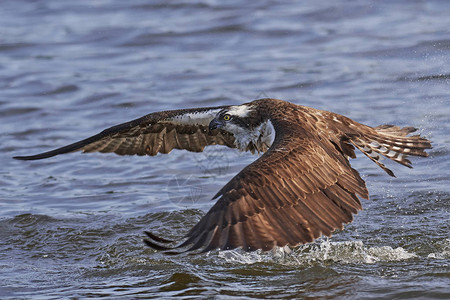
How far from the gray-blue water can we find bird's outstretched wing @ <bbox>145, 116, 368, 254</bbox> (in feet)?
2.34

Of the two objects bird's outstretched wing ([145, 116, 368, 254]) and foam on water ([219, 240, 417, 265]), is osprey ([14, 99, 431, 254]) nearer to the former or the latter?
bird's outstretched wing ([145, 116, 368, 254])

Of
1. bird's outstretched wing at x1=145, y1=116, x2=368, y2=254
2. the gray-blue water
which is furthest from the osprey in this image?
the gray-blue water

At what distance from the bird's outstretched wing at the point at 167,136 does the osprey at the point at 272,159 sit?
0.01 m

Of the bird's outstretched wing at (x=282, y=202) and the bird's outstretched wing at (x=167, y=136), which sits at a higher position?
the bird's outstretched wing at (x=167, y=136)

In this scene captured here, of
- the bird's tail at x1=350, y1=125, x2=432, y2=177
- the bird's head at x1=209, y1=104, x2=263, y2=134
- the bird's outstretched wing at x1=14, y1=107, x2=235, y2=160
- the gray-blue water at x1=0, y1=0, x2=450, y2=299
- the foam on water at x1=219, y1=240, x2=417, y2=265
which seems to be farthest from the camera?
the bird's outstretched wing at x1=14, y1=107, x2=235, y2=160

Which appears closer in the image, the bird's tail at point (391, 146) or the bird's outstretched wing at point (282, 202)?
the bird's outstretched wing at point (282, 202)

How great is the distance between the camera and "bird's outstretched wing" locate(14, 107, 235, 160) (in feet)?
25.5

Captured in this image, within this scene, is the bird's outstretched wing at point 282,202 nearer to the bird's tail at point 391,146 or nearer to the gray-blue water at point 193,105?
the bird's tail at point 391,146

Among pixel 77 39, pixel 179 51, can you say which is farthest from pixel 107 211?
pixel 77 39

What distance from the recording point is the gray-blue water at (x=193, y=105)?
6.58 meters

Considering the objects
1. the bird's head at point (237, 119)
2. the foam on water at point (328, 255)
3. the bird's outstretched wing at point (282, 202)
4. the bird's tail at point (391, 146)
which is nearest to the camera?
the bird's outstretched wing at point (282, 202)

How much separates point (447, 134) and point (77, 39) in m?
8.20

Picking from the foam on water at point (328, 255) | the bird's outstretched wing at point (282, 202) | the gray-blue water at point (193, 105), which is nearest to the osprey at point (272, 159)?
the bird's outstretched wing at point (282, 202)

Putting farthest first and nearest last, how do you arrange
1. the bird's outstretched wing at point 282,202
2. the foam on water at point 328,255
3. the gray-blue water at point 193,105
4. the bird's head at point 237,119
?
the bird's head at point 237,119
the foam on water at point 328,255
the gray-blue water at point 193,105
the bird's outstretched wing at point 282,202
